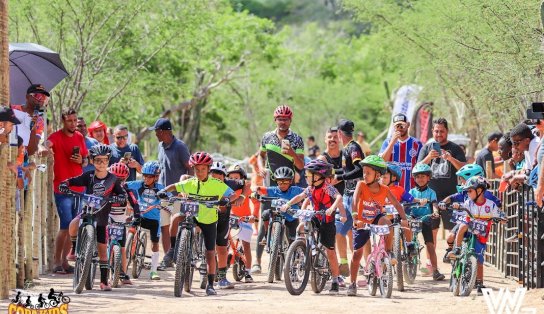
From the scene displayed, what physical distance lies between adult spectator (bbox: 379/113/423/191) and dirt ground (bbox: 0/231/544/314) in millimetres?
1701

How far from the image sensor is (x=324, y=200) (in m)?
15.2

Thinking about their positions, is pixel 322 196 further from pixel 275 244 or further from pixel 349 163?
pixel 349 163

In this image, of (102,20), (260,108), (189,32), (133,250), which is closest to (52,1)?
→ (102,20)

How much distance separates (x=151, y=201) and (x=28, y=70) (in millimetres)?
2414

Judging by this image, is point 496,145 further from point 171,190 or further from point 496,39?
point 171,190

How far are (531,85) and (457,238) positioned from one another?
6.42 metres

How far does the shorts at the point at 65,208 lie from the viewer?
16.8 meters

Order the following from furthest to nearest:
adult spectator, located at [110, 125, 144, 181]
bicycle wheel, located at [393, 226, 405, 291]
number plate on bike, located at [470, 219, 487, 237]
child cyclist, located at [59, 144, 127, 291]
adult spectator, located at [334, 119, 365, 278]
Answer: adult spectator, located at [110, 125, 144, 181] → adult spectator, located at [334, 119, 365, 278] → bicycle wheel, located at [393, 226, 405, 291] → child cyclist, located at [59, 144, 127, 291] → number plate on bike, located at [470, 219, 487, 237]

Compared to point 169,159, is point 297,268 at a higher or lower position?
lower

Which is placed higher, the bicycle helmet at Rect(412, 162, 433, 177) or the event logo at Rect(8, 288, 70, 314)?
the bicycle helmet at Rect(412, 162, 433, 177)

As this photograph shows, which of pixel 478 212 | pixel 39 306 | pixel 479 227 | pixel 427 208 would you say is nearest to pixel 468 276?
pixel 479 227

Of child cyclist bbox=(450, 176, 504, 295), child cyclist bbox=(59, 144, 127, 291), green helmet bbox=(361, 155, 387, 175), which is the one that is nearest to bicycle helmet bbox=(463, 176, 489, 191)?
child cyclist bbox=(450, 176, 504, 295)

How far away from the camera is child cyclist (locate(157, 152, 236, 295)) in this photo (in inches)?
579

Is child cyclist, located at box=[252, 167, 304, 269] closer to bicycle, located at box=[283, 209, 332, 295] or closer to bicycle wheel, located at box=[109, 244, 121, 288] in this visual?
bicycle, located at box=[283, 209, 332, 295]
